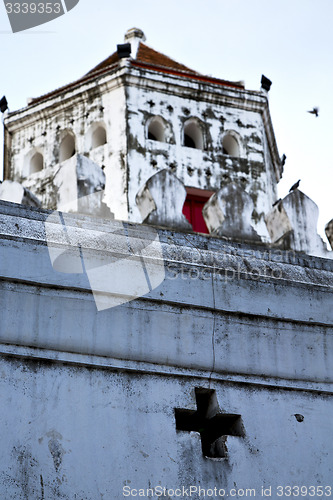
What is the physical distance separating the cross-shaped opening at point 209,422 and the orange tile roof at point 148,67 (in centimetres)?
888

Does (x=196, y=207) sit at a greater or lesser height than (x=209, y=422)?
greater

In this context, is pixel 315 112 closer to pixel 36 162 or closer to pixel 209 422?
pixel 36 162

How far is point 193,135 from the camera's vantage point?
532 inches

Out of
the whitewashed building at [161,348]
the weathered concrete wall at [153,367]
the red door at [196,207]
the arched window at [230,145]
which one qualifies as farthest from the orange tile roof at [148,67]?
the weathered concrete wall at [153,367]

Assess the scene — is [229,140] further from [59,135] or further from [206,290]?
[206,290]

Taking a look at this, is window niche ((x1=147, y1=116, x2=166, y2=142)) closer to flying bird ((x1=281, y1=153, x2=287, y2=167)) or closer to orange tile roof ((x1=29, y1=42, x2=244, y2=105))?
orange tile roof ((x1=29, y1=42, x2=244, y2=105))

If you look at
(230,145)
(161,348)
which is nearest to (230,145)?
(230,145)

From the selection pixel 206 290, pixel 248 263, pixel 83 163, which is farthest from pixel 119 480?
pixel 83 163

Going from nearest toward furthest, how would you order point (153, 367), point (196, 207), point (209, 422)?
point (153, 367)
point (209, 422)
point (196, 207)

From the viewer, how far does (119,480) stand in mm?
4996

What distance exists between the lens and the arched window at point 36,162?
13.7 m

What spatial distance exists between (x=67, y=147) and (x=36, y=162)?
68 cm

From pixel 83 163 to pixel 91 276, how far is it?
1.41 metres

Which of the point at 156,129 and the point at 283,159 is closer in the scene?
the point at 156,129
